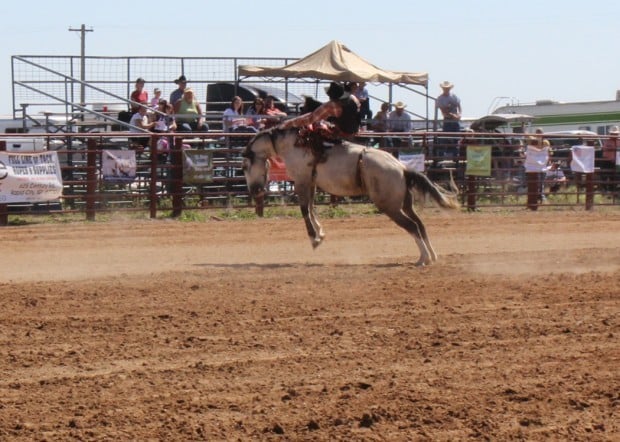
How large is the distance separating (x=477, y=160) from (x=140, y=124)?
687 centimetres

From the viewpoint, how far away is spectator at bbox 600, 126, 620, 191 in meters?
24.8

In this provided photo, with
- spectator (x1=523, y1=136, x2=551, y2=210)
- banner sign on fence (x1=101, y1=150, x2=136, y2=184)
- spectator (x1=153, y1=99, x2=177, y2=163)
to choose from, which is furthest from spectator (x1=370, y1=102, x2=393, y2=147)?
banner sign on fence (x1=101, y1=150, x2=136, y2=184)

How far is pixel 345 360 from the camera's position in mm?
8336

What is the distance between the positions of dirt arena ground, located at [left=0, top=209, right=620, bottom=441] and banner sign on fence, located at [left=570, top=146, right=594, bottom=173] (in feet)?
29.1

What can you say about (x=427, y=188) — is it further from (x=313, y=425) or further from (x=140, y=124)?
(x=140, y=124)

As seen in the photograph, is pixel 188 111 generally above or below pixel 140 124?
above

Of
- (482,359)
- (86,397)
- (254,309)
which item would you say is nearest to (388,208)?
(254,309)

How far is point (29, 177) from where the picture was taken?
1900 centimetres

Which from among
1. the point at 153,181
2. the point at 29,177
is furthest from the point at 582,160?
the point at 29,177

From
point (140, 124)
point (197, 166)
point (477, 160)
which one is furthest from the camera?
point (477, 160)

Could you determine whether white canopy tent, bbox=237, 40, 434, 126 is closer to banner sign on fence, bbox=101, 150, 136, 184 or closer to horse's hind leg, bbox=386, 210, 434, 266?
banner sign on fence, bbox=101, 150, 136, 184

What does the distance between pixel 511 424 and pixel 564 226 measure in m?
14.0

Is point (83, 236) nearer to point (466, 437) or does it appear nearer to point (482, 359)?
point (482, 359)

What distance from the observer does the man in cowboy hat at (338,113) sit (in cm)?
1474
